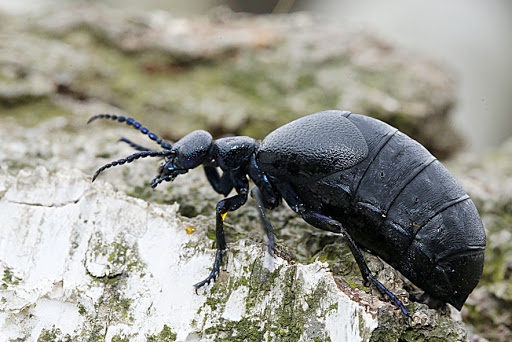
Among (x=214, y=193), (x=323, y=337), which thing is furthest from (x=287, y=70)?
(x=323, y=337)

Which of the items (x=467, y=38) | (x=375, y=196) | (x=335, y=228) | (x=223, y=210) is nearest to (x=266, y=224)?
(x=223, y=210)

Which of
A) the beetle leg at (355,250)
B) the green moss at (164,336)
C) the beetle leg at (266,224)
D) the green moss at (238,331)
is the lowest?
the green moss at (164,336)

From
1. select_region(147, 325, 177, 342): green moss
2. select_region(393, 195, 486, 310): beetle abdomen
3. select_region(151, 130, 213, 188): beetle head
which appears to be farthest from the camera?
select_region(151, 130, 213, 188): beetle head

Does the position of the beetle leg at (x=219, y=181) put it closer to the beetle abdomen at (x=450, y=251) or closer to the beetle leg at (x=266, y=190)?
the beetle leg at (x=266, y=190)

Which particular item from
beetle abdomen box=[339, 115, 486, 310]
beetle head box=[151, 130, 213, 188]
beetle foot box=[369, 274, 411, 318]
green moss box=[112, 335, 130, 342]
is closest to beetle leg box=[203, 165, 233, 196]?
beetle head box=[151, 130, 213, 188]

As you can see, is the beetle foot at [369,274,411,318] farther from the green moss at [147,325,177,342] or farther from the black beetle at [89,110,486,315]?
the green moss at [147,325,177,342]

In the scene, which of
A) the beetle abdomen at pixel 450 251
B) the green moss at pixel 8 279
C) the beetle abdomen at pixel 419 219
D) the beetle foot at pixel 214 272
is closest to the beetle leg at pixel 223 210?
the beetle foot at pixel 214 272
